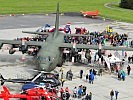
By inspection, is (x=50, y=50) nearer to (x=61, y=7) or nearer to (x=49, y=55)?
(x=49, y=55)

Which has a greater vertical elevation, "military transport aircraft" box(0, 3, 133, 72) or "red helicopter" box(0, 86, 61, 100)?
"military transport aircraft" box(0, 3, 133, 72)

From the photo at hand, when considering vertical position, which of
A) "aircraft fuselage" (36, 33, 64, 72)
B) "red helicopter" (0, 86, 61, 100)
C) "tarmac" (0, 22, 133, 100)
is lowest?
"tarmac" (0, 22, 133, 100)

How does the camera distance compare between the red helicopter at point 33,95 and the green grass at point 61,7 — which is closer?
the red helicopter at point 33,95

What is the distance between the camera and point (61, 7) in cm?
10869

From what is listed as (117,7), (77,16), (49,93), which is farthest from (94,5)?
(49,93)

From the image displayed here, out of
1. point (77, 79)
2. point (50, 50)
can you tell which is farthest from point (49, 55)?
point (77, 79)

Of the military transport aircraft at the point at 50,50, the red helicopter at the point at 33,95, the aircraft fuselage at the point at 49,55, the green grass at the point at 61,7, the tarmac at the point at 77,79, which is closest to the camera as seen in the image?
the red helicopter at the point at 33,95

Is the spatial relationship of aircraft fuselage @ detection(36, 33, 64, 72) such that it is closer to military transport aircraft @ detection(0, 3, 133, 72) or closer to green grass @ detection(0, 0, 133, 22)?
military transport aircraft @ detection(0, 3, 133, 72)

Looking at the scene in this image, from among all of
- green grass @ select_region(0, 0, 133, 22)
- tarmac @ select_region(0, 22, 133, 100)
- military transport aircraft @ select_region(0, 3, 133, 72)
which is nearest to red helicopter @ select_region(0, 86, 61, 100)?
tarmac @ select_region(0, 22, 133, 100)

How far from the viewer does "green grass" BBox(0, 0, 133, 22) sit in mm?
101250

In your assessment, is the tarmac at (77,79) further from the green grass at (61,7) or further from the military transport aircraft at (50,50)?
the green grass at (61,7)

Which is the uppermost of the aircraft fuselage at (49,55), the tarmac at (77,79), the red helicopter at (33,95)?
the aircraft fuselage at (49,55)

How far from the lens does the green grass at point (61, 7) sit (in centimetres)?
10125

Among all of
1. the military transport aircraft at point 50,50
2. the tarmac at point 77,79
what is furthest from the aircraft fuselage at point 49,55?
the tarmac at point 77,79
